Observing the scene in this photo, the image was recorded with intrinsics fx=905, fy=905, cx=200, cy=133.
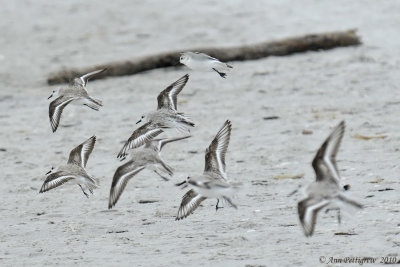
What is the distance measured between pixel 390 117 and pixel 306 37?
3177 mm

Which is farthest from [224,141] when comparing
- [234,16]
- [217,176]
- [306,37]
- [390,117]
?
[234,16]

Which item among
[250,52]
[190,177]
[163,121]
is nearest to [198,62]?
[163,121]

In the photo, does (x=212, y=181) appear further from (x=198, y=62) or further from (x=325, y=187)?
(x=198, y=62)

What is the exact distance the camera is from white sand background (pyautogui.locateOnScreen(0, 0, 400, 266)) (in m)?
6.51

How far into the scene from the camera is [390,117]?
9.62 meters

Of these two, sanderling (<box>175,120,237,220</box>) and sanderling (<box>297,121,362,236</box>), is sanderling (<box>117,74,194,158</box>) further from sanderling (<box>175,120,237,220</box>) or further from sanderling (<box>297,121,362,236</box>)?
sanderling (<box>297,121,362,236</box>)

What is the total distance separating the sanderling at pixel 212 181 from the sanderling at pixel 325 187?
2.21 ft

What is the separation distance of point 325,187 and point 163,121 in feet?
6.44

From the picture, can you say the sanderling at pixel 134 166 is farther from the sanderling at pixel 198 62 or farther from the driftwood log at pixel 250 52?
the driftwood log at pixel 250 52

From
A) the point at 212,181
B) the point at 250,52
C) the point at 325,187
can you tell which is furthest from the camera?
the point at 250,52

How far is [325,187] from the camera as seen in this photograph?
18.0 ft

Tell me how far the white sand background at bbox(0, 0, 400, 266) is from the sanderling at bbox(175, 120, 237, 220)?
0.22 m

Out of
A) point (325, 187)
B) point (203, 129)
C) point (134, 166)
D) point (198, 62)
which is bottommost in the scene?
point (325, 187)

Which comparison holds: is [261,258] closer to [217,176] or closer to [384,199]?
[217,176]
